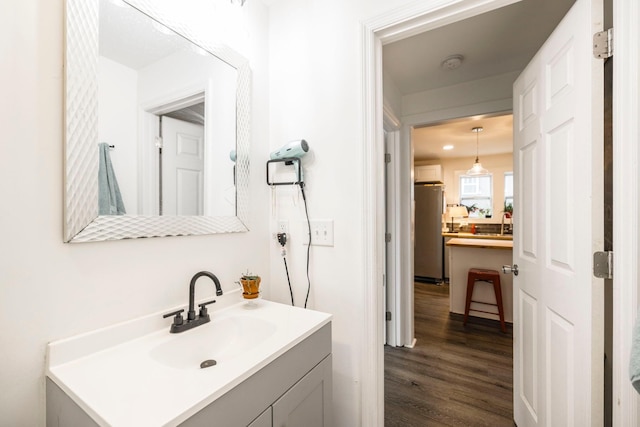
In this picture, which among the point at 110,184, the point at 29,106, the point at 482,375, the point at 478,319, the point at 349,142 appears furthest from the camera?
the point at 478,319

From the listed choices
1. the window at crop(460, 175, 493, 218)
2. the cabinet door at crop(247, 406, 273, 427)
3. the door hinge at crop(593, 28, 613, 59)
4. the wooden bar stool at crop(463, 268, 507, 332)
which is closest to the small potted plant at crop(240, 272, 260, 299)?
the cabinet door at crop(247, 406, 273, 427)

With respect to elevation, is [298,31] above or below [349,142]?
above

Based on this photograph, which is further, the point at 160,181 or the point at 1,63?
the point at 160,181

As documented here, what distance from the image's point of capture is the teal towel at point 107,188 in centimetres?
86

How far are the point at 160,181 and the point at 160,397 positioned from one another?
733 millimetres

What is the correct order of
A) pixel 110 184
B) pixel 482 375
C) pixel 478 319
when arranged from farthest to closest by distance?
pixel 478 319 < pixel 482 375 < pixel 110 184

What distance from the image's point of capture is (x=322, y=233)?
135cm

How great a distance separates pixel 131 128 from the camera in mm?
954

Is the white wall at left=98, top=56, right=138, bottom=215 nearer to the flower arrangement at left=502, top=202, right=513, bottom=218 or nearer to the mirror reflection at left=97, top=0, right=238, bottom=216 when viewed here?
the mirror reflection at left=97, top=0, right=238, bottom=216

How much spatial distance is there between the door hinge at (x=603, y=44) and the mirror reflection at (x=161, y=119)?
4.57ft

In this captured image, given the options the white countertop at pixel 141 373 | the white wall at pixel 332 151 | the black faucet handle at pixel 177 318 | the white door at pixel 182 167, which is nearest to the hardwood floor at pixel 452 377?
the white wall at pixel 332 151

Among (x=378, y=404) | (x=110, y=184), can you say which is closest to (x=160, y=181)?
(x=110, y=184)

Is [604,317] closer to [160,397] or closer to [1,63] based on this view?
[160,397]

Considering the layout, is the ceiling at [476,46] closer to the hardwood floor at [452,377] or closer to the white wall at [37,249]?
the white wall at [37,249]
